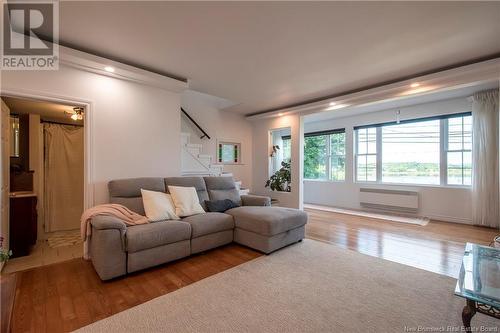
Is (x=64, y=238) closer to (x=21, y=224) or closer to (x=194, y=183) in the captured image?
(x=21, y=224)

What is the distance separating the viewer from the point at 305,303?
193cm

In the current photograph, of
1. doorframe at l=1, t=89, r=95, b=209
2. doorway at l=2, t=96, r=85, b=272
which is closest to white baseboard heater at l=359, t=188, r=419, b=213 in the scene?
doorframe at l=1, t=89, r=95, b=209

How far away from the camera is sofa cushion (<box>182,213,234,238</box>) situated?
2.88 meters

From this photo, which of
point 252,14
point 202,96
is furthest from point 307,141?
point 252,14

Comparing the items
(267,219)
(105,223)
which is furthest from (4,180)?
(267,219)

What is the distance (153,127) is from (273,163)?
3500mm

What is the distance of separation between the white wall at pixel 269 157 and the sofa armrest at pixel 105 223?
12.5ft

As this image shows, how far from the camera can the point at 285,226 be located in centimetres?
309

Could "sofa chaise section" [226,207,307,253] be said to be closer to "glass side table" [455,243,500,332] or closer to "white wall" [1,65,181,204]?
"white wall" [1,65,181,204]

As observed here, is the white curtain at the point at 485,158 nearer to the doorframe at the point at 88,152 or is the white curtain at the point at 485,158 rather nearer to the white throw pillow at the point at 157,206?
the white throw pillow at the point at 157,206

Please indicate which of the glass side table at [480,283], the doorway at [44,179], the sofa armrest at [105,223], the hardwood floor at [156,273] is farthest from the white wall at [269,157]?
the doorway at [44,179]

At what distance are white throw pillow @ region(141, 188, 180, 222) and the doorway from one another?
117 centimetres

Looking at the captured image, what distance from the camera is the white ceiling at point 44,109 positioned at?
3266mm

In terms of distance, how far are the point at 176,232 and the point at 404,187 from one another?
5.21 metres
